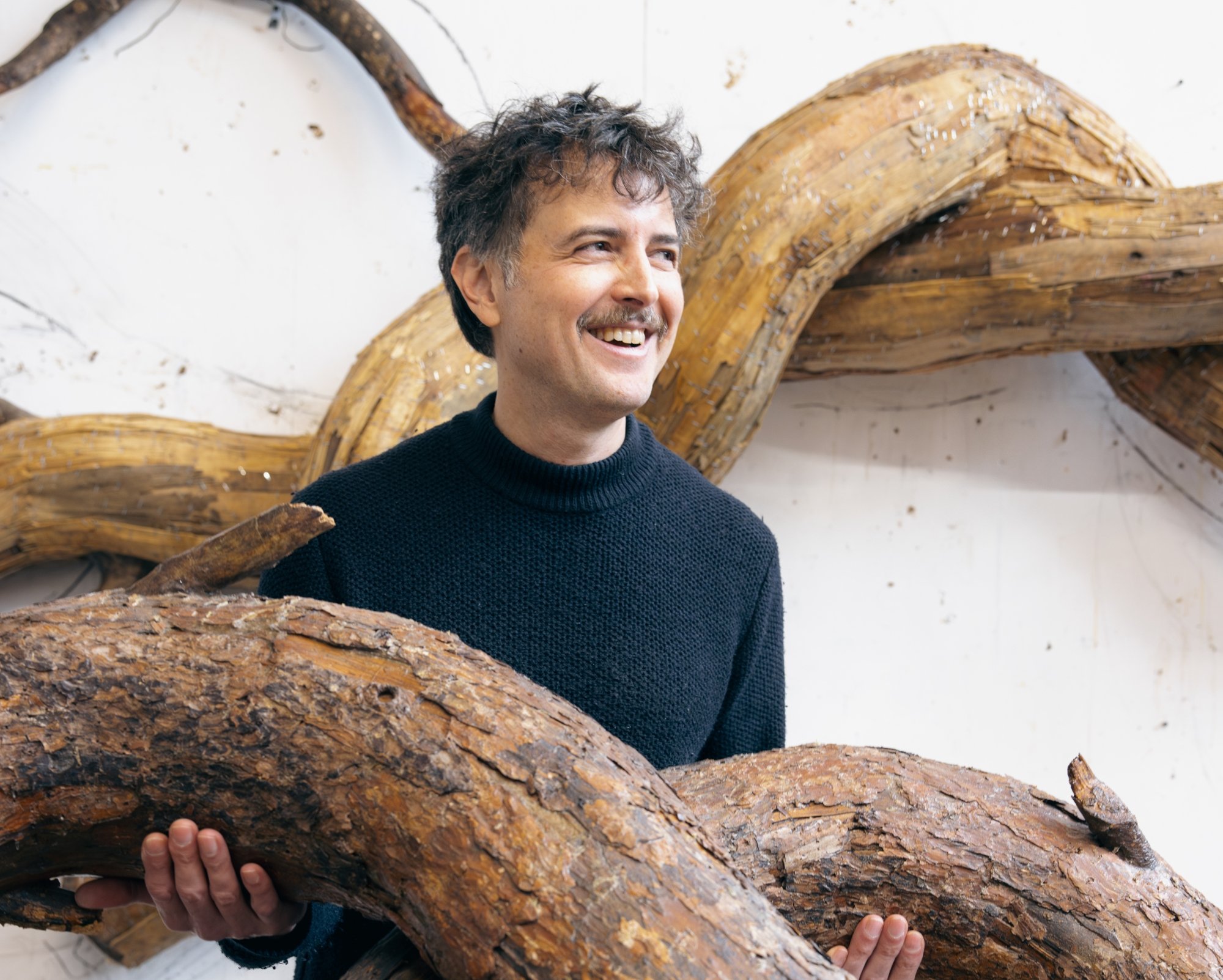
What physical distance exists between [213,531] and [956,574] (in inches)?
45.7

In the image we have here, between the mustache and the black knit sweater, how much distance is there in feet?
0.49

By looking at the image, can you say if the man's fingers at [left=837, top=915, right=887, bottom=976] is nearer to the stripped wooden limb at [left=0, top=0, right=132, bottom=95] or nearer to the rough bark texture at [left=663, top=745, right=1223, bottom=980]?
the rough bark texture at [left=663, top=745, right=1223, bottom=980]

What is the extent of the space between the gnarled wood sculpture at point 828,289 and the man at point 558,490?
295 millimetres

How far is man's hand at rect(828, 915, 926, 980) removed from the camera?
0.86m

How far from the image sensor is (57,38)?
152 centimetres

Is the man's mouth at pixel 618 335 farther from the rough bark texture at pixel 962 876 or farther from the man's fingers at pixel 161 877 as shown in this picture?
the man's fingers at pixel 161 877

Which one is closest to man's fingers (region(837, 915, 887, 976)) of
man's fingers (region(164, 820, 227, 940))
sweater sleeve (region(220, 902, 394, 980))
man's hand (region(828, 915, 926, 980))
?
man's hand (region(828, 915, 926, 980))

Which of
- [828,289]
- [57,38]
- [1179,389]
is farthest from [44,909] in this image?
[1179,389]

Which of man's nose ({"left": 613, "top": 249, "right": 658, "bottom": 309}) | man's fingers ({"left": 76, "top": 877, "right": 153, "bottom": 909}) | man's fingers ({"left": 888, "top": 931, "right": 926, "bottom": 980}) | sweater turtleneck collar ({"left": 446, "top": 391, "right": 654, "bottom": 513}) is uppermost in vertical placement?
man's nose ({"left": 613, "top": 249, "right": 658, "bottom": 309})

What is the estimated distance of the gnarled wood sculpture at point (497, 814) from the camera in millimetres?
667

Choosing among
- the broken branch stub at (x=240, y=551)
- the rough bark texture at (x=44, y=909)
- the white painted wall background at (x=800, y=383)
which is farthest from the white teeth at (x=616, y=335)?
the white painted wall background at (x=800, y=383)

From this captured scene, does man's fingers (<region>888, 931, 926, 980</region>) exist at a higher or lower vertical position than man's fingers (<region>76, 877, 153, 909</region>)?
higher

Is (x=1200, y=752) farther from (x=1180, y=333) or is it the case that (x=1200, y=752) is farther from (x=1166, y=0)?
(x=1166, y=0)

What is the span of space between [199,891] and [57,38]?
1302 mm
